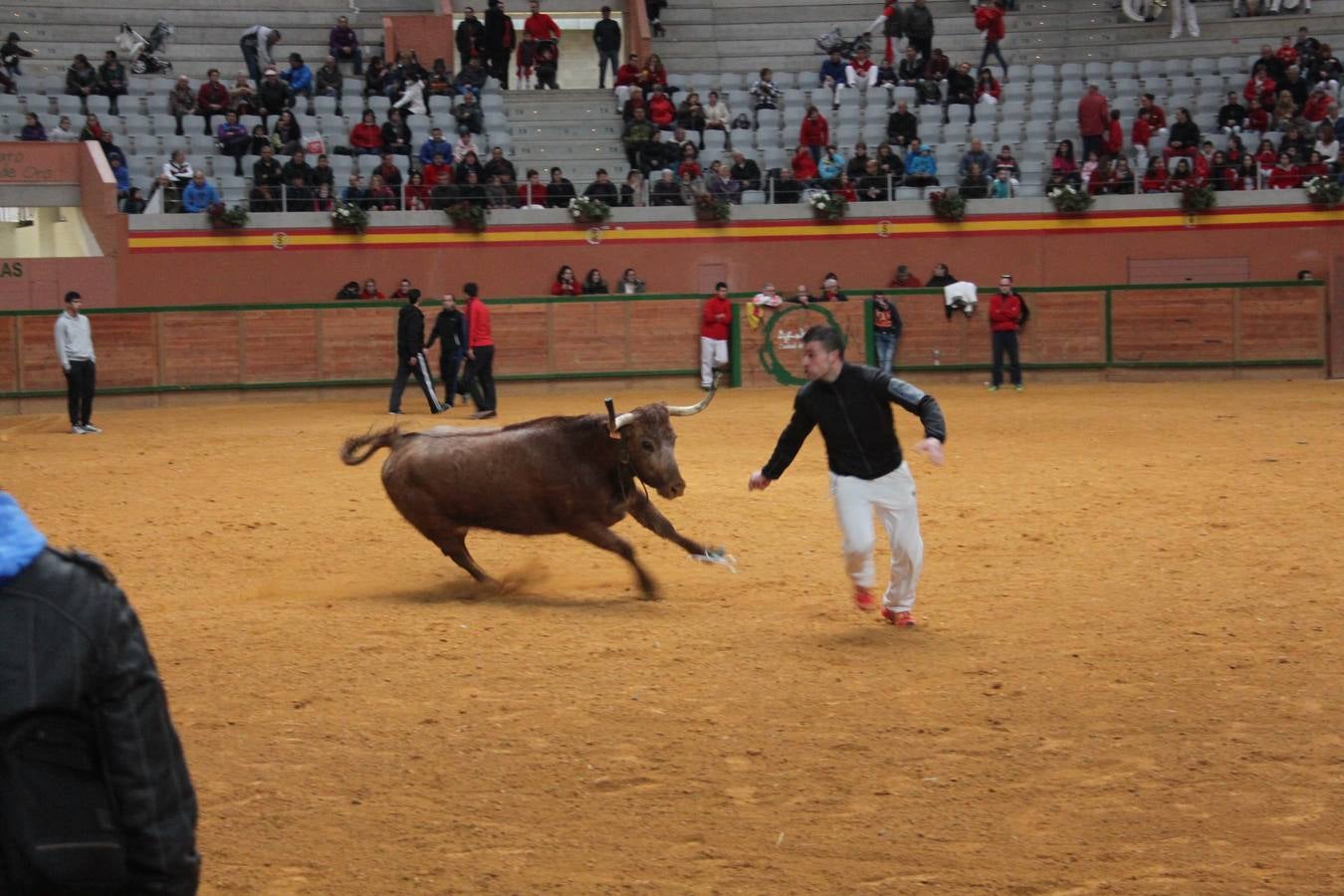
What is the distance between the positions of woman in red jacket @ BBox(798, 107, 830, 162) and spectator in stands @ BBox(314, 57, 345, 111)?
9561 millimetres

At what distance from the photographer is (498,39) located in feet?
109

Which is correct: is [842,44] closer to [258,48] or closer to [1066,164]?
[1066,164]

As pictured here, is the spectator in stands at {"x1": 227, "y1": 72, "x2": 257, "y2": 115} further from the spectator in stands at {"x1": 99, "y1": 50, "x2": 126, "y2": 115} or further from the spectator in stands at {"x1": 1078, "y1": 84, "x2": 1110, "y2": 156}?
the spectator in stands at {"x1": 1078, "y1": 84, "x2": 1110, "y2": 156}

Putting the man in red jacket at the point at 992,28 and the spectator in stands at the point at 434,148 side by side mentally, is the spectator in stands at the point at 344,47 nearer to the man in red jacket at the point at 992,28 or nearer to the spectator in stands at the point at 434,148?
the spectator in stands at the point at 434,148

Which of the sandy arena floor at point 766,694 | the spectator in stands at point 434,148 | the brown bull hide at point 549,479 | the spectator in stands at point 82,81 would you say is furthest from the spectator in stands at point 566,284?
the brown bull hide at point 549,479

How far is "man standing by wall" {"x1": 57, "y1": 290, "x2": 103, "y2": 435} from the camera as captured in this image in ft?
68.5

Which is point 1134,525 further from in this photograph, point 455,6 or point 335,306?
point 455,6

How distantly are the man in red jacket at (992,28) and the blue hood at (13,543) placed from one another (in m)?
32.6

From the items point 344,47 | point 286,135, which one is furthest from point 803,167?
point 344,47

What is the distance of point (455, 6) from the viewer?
35.6m

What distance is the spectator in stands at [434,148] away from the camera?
2989 centimetres

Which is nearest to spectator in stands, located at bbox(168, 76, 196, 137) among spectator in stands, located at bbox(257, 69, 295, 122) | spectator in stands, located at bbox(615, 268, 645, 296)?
spectator in stands, located at bbox(257, 69, 295, 122)

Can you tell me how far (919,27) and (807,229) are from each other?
21.3 feet

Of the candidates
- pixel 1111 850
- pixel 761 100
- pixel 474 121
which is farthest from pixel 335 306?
pixel 1111 850
